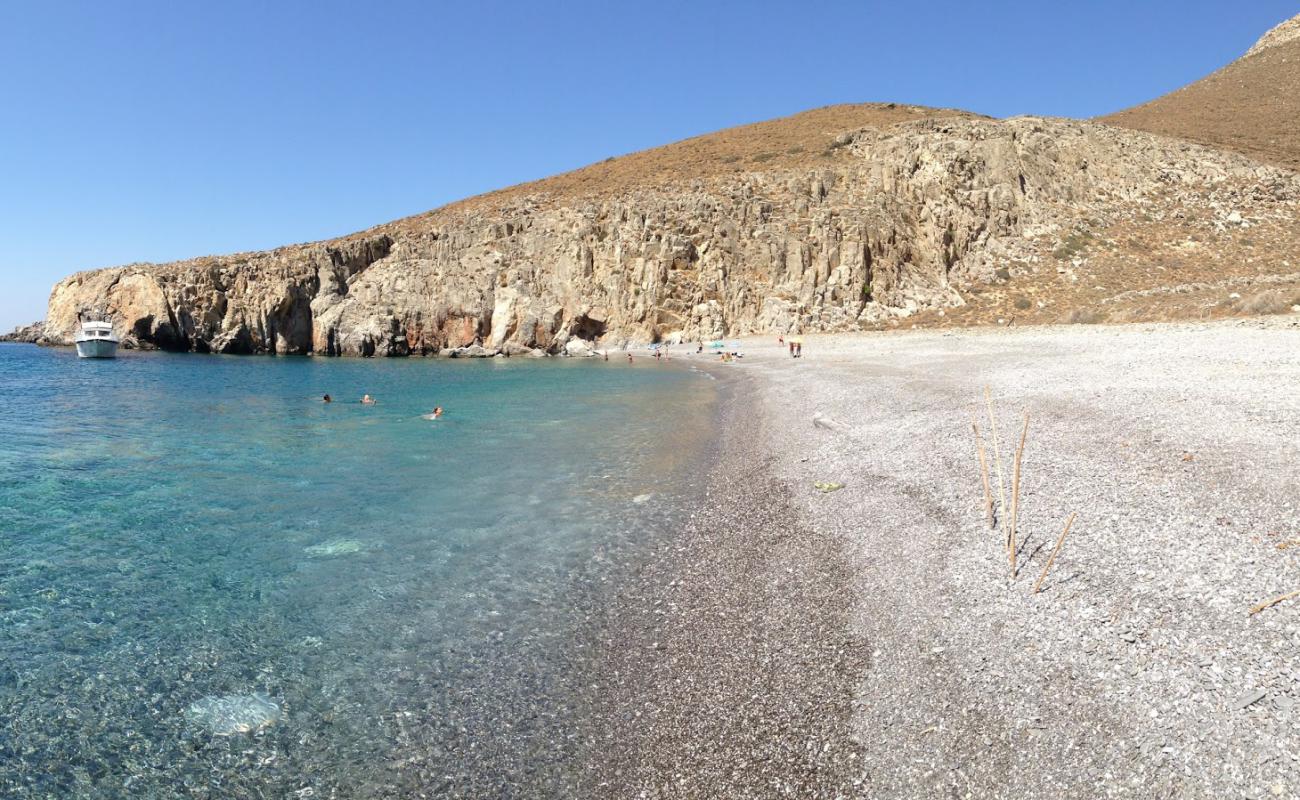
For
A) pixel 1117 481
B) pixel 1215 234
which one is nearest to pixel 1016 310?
pixel 1215 234

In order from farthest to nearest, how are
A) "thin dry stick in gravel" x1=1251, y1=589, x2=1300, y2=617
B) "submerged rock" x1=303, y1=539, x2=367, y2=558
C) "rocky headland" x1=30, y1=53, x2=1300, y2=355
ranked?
"rocky headland" x1=30, y1=53, x2=1300, y2=355, "submerged rock" x1=303, y1=539, x2=367, y2=558, "thin dry stick in gravel" x1=1251, y1=589, x2=1300, y2=617

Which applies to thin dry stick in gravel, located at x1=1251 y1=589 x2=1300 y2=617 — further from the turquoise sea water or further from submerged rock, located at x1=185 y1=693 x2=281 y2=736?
submerged rock, located at x1=185 y1=693 x2=281 y2=736

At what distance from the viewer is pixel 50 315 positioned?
255ft

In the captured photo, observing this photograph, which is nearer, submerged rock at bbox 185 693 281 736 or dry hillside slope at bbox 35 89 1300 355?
submerged rock at bbox 185 693 281 736

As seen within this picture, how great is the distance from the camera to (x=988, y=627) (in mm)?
5527

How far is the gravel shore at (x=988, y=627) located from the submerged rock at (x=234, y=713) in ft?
9.10

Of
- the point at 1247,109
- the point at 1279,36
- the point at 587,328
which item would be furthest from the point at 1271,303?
the point at 1279,36

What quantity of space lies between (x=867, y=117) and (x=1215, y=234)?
35.3 meters

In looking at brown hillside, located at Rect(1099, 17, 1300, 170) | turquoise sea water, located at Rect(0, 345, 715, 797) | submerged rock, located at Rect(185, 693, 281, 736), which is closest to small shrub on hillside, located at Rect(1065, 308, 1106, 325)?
turquoise sea water, located at Rect(0, 345, 715, 797)

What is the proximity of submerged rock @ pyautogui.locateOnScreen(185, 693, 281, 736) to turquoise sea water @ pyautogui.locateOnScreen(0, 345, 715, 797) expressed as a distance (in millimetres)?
20

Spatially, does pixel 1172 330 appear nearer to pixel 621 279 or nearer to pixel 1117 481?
pixel 1117 481

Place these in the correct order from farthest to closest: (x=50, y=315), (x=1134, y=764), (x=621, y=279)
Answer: (x=50, y=315) < (x=621, y=279) < (x=1134, y=764)

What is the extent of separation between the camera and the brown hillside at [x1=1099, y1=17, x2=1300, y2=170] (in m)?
60.8

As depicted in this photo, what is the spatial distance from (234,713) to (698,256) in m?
52.8
